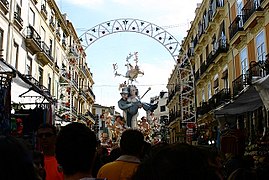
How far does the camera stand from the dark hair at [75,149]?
2.65 metres

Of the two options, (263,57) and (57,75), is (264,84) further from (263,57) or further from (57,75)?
(57,75)

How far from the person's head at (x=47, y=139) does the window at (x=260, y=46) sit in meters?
14.2

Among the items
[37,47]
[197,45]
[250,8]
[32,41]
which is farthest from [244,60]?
[197,45]

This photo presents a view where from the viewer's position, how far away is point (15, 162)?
1.33 meters

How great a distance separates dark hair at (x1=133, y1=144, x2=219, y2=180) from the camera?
1.39 meters

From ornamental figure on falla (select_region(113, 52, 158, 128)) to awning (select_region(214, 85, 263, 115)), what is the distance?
13365mm

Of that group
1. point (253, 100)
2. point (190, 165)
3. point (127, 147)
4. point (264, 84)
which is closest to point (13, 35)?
point (253, 100)

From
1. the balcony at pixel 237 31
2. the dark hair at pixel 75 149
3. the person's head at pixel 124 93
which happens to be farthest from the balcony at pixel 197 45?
the dark hair at pixel 75 149

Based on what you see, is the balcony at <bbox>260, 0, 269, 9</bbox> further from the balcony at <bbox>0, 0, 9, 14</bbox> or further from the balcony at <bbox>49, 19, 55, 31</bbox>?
the balcony at <bbox>49, 19, 55, 31</bbox>

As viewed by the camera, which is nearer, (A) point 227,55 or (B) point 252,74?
(B) point 252,74

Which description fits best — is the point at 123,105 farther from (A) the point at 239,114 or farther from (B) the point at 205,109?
(A) the point at 239,114

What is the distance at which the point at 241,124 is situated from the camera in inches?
727

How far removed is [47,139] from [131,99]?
2060 cm

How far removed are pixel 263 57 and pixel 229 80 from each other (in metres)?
5.31
